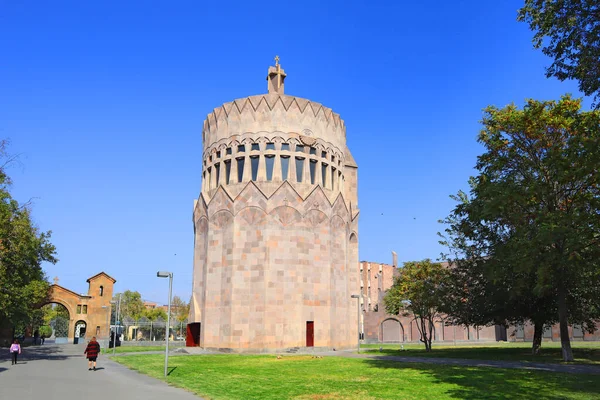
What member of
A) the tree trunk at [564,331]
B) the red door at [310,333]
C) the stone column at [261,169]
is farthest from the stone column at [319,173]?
the tree trunk at [564,331]

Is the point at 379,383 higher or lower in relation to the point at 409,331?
higher

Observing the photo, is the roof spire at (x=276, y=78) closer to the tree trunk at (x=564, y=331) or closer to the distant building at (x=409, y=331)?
the tree trunk at (x=564, y=331)

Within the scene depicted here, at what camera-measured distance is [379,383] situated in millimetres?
17250

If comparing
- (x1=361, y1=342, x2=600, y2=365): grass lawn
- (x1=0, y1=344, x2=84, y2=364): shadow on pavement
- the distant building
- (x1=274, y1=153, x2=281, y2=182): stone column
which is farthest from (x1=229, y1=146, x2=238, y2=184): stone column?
the distant building

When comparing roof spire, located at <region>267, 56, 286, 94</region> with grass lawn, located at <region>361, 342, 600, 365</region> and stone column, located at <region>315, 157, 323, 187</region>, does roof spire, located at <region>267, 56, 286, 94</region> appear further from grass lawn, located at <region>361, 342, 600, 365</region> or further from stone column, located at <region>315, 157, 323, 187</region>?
grass lawn, located at <region>361, 342, 600, 365</region>

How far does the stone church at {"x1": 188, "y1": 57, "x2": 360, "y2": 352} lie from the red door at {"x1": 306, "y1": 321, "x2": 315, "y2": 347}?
80 mm

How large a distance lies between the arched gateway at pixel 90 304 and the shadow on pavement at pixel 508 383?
56.1m

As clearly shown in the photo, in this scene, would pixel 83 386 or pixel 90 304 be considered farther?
pixel 90 304

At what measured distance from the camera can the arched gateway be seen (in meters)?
64.9

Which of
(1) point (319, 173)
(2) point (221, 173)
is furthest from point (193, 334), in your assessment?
(1) point (319, 173)

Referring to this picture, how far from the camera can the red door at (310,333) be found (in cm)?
3744

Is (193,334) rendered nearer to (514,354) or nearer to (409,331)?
(514,354)

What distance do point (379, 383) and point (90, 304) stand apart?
60.0 meters

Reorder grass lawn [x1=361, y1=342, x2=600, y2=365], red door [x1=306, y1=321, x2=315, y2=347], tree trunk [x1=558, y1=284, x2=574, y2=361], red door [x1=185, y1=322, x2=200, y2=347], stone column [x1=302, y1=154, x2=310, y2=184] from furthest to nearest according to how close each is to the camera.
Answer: red door [x1=185, y1=322, x2=200, y2=347] < stone column [x1=302, y1=154, x2=310, y2=184] < red door [x1=306, y1=321, x2=315, y2=347] < grass lawn [x1=361, y1=342, x2=600, y2=365] < tree trunk [x1=558, y1=284, x2=574, y2=361]
